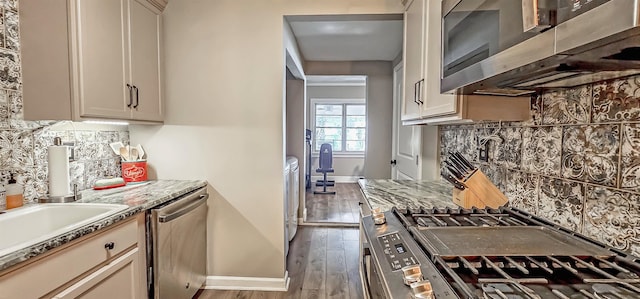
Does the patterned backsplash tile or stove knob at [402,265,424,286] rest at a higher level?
the patterned backsplash tile

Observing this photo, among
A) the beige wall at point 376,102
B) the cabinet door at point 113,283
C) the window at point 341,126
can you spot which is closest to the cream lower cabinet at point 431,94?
the cabinet door at point 113,283

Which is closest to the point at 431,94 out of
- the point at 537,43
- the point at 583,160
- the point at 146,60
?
the point at 583,160

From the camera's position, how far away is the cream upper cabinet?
158 cm

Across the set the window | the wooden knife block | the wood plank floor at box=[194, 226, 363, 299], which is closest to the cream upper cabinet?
the wood plank floor at box=[194, 226, 363, 299]

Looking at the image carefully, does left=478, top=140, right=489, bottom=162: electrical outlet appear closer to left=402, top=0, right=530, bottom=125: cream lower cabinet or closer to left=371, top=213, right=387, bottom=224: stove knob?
left=402, top=0, right=530, bottom=125: cream lower cabinet

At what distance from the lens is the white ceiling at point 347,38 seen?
300 centimetres

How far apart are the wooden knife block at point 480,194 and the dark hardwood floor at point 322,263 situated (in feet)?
3.01

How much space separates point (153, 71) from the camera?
2.33 meters

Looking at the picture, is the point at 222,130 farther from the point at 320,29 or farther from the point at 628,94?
the point at 628,94

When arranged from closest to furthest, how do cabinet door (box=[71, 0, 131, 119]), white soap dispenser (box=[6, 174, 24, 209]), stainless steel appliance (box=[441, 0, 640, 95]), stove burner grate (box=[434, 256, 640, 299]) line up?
stainless steel appliance (box=[441, 0, 640, 95]) → stove burner grate (box=[434, 256, 640, 299]) → white soap dispenser (box=[6, 174, 24, 209]) → cabinet door (box=[71, 0, 131, 119])

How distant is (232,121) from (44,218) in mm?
1277

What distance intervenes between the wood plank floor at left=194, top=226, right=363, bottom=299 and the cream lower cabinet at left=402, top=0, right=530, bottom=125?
4.03ft

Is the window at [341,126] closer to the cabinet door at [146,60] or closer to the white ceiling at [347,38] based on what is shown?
the white ceiling at [347,38]

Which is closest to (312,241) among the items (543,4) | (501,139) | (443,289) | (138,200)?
(138,200)
